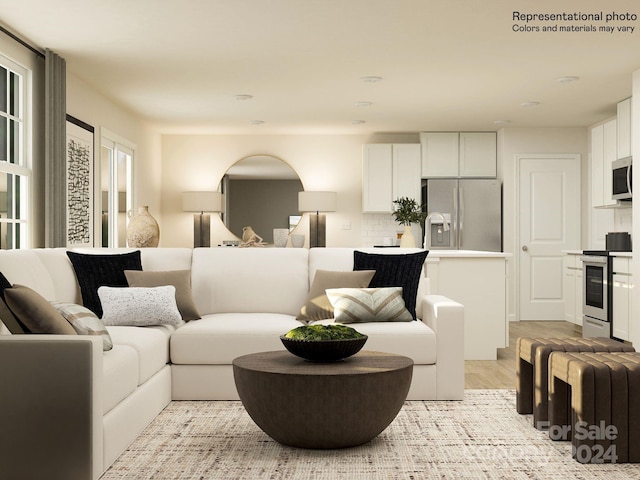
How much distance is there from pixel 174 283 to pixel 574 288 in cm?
495

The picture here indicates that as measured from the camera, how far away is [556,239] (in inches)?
354

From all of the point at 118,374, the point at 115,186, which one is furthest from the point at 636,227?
the point at 115,186

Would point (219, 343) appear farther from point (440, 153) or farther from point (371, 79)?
point (440, 153)

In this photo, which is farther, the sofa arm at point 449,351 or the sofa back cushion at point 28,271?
the sofa arm at point 449,351

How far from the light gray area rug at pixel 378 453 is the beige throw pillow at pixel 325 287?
2.87 ft

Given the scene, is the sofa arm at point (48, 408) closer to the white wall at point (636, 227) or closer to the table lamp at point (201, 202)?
the white wall at point (636, 227)

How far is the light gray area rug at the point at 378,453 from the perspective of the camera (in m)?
2.88

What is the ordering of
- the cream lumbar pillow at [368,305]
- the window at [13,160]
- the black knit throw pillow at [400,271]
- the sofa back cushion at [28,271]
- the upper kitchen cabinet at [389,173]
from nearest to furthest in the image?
the sofa back cushion at [28,271] < the cream lumbar pillow at [368,305] < the black knit throw pillow at [400,271] < the window at [13,160] < the upper kitchen cabinet at [389,173]

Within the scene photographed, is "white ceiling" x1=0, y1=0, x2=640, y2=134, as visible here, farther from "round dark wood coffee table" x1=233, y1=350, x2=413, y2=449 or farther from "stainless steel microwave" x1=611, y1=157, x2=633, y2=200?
"round dark wood coffee table" x1=233, y1=350, x2=413, y2=449

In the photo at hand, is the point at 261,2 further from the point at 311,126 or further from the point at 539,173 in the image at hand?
the point at 539,173

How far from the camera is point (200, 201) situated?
30.3 ft

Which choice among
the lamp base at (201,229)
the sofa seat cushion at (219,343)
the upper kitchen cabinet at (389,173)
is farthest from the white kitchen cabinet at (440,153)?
the sofa seat cushion at (219,343)

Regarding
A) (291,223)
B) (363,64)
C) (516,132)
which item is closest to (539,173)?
(516,132)

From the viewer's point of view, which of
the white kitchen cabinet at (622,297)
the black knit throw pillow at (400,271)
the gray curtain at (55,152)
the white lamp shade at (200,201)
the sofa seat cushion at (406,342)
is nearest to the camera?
the sofa seat cushion at (406,342)
